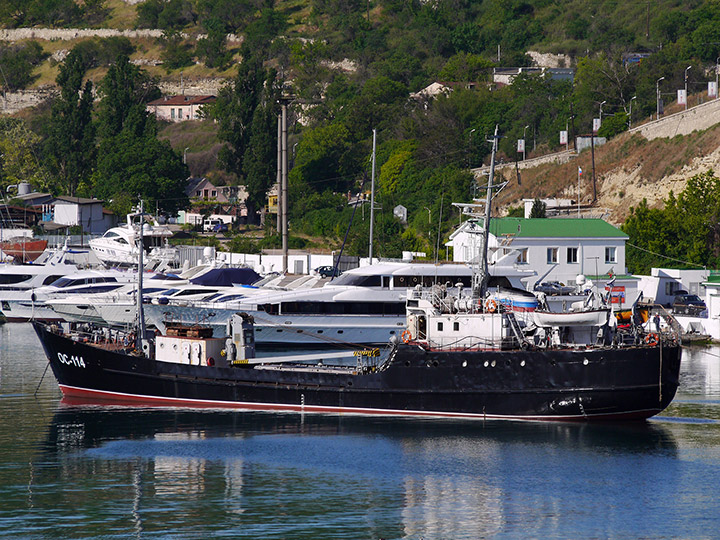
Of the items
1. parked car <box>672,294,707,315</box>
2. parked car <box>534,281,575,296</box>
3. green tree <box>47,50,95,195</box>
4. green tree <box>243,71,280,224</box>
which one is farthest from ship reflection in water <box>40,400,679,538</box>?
green tree <box>47,50,95,195</box>

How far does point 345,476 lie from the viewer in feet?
118

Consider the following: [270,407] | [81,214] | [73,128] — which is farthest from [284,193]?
[73,128]

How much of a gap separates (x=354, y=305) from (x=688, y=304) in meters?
23.8

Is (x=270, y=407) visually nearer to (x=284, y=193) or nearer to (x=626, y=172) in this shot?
(x=284, y=193)

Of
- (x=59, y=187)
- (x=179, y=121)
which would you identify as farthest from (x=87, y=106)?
(x=179, y=121)

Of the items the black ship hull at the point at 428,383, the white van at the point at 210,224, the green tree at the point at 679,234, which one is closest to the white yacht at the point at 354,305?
the black ship hull at the point at 428,383

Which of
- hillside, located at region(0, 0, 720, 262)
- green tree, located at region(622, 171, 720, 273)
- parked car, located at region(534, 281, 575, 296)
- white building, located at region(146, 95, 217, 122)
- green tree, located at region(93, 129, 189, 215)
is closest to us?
parked car, located at region(534, 281, 575, 296)

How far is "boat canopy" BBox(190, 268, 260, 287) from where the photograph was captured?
73.3m

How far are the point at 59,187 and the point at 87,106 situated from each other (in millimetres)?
12448

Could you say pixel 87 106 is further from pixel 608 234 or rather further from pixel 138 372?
pixel 138 372

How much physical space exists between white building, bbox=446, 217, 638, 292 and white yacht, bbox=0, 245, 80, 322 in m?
28.3

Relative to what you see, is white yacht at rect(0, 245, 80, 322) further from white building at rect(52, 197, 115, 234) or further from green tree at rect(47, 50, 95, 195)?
green tree at rect(47, 50, 95, 195)

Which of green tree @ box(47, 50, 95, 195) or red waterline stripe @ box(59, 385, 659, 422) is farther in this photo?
green tree @ box(47, 50, 95, 195)

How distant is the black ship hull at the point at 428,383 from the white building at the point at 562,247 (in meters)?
32.9
